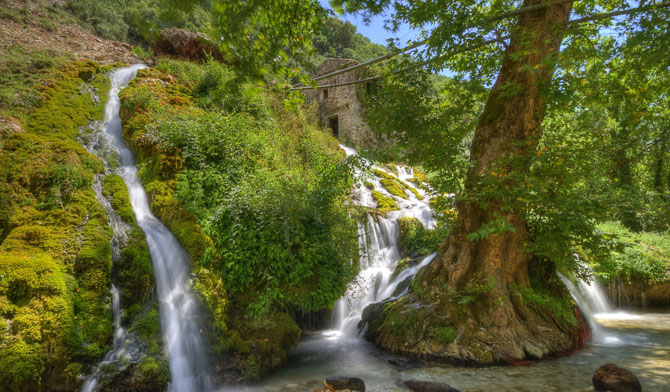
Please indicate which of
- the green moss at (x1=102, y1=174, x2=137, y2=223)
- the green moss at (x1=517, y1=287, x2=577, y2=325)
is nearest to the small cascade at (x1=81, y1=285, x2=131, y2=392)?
the green moss at (x1=102, y1=174, x2=137, y2=223)

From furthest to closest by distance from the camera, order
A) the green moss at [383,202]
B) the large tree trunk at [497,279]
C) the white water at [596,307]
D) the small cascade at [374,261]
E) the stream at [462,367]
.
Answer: the green moss at [383,202] < the small cascade at [374,261] < the white water at [596,307] < the large tree trunk at [497,279] < the stream at [462,367]

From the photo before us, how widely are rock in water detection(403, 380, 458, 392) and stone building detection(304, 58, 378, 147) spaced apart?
14.9 meters

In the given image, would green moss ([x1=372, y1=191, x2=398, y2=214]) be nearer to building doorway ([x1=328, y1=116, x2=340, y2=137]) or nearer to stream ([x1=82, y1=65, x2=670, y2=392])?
stream ([x1=82, y1=65, x2=670, y2=392])

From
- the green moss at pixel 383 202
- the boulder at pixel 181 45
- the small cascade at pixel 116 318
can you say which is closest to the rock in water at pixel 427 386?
the small cascade at pixel 116 318

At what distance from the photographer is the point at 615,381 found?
3.81 m

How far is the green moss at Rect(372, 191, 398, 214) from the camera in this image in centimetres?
1113

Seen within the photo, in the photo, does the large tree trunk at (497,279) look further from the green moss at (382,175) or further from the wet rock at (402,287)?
the green moss at (382,175)

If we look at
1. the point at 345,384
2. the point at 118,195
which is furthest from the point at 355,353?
the point at 118,195

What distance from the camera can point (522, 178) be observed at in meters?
4.36

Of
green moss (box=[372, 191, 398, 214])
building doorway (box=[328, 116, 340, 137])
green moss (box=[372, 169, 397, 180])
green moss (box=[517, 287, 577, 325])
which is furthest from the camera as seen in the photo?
building doorway (box=[328, 116, 340, 137])

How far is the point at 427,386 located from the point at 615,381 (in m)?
2.29

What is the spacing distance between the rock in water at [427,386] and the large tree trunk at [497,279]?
109 centimetres

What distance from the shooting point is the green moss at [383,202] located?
438 inches

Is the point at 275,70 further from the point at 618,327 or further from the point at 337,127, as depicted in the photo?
the point at 337,127
